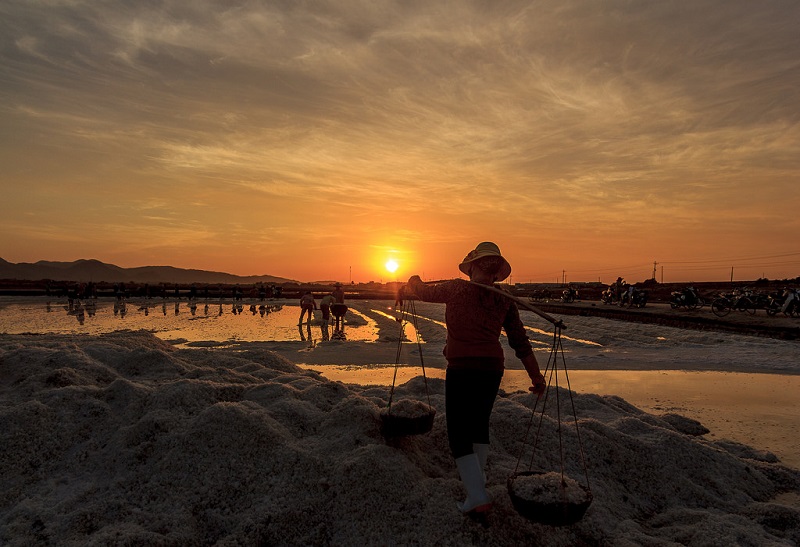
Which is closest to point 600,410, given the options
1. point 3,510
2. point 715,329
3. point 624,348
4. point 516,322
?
point 516,322

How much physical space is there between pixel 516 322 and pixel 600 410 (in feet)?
12.8

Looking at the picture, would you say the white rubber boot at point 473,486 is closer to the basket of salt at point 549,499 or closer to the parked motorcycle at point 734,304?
the basket of salt at point 549,499

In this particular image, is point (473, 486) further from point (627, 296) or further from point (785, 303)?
point (627, 296)

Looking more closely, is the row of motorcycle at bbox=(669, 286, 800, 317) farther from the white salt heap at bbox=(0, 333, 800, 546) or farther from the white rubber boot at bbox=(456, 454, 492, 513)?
the white rubber boot at bbox=(456, 454, 492, 513)

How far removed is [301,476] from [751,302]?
3153 cm

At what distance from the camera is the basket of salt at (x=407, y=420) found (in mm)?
4426

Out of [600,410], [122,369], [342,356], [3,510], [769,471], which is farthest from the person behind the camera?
[342,356]

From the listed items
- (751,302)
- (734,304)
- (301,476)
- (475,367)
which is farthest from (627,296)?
(301,476)

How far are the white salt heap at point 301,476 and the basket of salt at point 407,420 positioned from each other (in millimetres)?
188

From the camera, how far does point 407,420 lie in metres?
4.41

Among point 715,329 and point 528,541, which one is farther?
point 715,329

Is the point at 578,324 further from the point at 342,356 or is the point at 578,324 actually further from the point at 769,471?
the point at 769,471

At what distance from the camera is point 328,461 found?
4.37m

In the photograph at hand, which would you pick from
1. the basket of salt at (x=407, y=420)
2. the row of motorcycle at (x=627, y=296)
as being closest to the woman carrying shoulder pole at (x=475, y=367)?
the basket of salt at (x=407, y=420)
